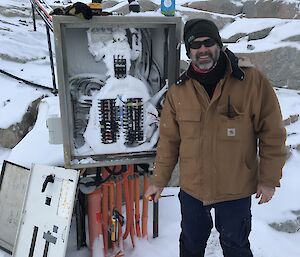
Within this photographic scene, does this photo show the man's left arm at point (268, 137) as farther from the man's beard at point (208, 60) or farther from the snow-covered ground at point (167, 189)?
the snow-covered ground at point (167, 189)

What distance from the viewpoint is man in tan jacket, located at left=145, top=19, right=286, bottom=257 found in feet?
5.97

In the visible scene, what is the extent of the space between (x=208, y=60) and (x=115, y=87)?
654mm

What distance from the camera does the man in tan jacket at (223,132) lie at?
182 centimetres

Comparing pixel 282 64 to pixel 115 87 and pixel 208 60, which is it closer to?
pixel 115 87

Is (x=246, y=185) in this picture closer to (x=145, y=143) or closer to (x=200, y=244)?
(x=200, y=244)

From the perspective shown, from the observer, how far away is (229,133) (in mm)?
1856

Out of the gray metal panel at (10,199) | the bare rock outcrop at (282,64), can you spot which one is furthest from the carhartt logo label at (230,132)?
the bare rock outcrop at (282,64)

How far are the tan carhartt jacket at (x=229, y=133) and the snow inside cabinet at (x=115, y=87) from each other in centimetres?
34

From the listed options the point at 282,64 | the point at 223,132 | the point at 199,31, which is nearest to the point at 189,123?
the point at 223,132

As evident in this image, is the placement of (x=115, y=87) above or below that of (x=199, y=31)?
below

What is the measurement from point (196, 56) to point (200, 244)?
1.14 metres

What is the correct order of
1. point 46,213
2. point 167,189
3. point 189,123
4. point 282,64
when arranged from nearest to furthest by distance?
point 189,123, point 46,213, point 167,189, point 282,64

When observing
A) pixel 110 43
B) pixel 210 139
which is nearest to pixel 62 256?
pixel 210 139

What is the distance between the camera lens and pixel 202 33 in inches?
70.4
